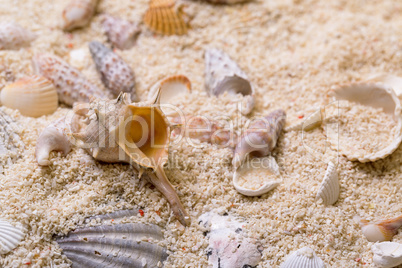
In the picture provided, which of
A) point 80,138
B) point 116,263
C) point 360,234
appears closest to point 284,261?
point 360,234

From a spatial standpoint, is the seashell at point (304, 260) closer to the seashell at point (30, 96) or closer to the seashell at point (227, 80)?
the seashell at point (227, 80)

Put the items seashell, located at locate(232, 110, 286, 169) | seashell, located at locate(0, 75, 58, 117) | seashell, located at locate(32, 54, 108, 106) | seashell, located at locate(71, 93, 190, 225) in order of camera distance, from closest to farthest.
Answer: seashell, located at locate(71, 93, 190, 225), seashell, located at locate(232, 110, 286, 169), seashell, located at locate(0, 75, 58, 117), seashell, located at locate(32, 54, 108, 106)

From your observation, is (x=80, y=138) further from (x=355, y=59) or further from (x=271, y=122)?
(x=355, y=59)

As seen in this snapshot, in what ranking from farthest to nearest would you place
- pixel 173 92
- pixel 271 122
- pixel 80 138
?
pixel 173 92 → pixel 271 122 → pixel 80 138

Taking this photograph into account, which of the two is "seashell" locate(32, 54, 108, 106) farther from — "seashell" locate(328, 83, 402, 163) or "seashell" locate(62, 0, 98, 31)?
"seashell" locate(328, 83, 402, 163)

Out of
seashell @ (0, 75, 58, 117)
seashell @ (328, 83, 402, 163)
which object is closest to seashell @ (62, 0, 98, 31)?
seashell @ (0, 75, 58, 117)

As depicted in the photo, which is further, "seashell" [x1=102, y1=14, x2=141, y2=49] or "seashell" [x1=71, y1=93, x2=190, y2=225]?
"seashell" [x1=102, y1=14, x2=141, y2=49]

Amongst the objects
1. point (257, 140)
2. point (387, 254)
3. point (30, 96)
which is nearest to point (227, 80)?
point (257, 140)
